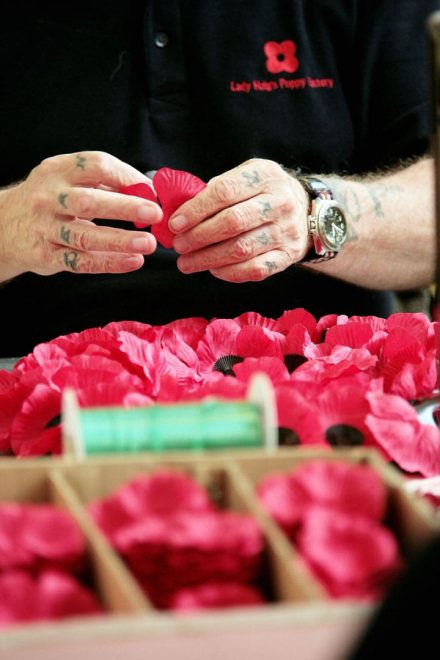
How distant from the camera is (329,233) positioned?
3.74ft

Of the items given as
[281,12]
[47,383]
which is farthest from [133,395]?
[281,12]

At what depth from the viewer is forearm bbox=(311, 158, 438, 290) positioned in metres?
1.28

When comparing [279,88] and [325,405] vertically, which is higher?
[279,88]

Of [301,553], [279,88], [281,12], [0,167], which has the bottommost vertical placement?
[301,553]

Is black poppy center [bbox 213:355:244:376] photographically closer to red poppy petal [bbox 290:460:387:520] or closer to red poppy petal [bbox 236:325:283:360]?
red poppy petal [bbox 236:325:283:360]

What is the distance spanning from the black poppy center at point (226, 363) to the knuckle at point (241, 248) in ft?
0.76

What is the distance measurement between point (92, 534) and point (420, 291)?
134 cm

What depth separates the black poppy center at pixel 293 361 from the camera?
2.47 ft

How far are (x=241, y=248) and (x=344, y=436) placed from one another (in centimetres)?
47

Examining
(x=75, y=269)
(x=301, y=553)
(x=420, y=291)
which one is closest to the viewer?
(x=301, y=553)

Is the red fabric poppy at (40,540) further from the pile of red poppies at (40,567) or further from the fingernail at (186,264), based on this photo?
the fingernail at (186,264)

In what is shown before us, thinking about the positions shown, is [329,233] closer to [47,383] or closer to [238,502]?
[47,383]

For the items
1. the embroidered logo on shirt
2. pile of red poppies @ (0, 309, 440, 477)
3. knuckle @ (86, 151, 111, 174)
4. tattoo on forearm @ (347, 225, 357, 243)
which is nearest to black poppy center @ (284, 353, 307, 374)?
pile of red poppies @ (0, 309, 440, 477)

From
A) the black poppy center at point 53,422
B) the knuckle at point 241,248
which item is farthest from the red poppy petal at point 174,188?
the black poppy center at point 53,422
